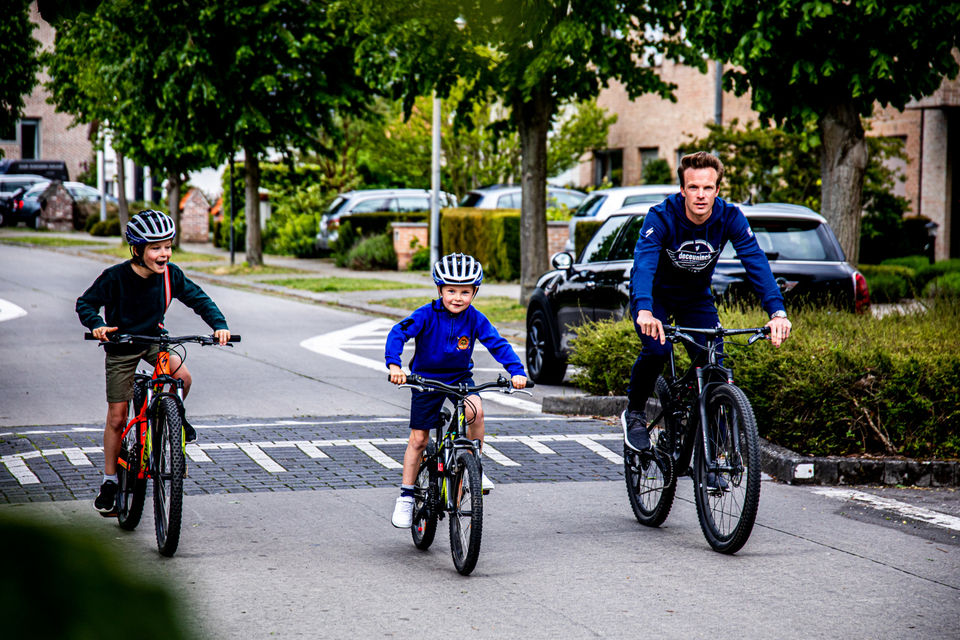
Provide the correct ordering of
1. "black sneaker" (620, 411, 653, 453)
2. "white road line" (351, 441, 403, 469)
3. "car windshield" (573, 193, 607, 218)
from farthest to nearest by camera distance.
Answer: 1. "car windshield" (573, 193, 607, 218)
2. "white road line" (351, 441, 403, 469)
3. "black sneaker" (620, 411, 653, 453)

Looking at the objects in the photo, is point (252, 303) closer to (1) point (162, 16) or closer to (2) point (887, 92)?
(1) point (162, 16)

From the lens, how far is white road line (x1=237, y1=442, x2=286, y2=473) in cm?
755

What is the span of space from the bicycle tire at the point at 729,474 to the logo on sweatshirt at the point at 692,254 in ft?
2.05

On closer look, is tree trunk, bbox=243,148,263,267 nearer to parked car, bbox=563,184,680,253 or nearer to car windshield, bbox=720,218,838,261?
parked car, bbox=563,184,680,253

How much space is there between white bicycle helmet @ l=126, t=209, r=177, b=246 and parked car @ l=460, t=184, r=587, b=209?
22395 mm

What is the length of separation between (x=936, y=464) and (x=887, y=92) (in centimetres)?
676

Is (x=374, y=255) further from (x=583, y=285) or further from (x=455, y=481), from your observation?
(x=455, y=481)

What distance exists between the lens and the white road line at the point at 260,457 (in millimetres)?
7547

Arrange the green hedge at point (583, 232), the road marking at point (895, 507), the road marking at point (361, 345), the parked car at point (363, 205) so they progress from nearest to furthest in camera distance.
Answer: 1. the road marking at point (895, 507)
2. the road marking at point (361, 345)
3. the green hedge at point (583, 232)
4. the parked car at point (363, 205)

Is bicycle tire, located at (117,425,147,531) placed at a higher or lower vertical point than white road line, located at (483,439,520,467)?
higher

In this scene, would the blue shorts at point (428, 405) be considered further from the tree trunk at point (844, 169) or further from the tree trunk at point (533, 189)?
the tree trunk at point (533, 189)

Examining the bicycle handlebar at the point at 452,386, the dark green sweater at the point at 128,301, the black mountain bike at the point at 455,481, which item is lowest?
the black mountain bike at the point at 455,481

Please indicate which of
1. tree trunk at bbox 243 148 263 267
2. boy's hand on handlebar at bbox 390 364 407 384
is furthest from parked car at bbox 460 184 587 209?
boy's hand on handlebar at bbox 390 364 407 384

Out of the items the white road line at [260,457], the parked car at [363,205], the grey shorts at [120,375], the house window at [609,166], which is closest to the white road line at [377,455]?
the white road line at [260,457]
